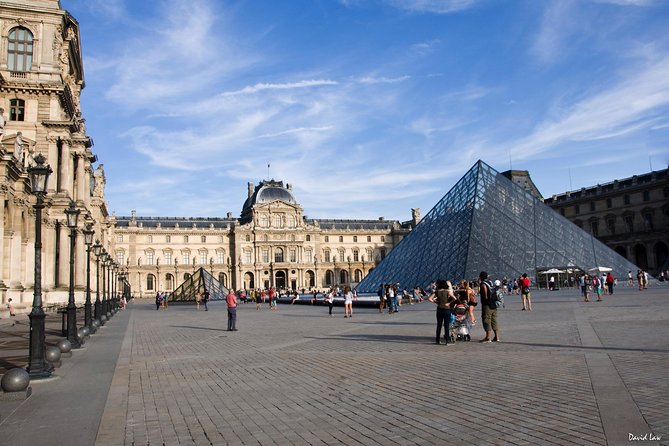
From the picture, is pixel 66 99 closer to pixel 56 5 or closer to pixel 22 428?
pixel 56 5

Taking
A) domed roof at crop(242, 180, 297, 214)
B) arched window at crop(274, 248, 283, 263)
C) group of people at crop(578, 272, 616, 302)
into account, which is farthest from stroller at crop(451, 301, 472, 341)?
domed roof at crop(242, 180, 297, 214)

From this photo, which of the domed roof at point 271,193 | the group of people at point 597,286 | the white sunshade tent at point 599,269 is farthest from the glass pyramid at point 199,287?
the domed roof at point 271,193

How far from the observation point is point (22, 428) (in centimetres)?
505

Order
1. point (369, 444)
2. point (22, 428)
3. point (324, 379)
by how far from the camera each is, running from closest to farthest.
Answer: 1. point (369, 444)
2. point (22, 428)
3. point (324, 379)

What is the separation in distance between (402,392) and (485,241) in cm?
2643

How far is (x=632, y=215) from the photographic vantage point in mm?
64375

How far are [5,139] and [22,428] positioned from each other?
2416 cm

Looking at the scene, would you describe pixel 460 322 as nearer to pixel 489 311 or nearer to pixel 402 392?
pixel 489 311

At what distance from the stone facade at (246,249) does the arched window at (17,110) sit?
55435mm

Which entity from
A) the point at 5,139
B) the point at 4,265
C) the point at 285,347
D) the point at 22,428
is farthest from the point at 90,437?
the point at 5,139

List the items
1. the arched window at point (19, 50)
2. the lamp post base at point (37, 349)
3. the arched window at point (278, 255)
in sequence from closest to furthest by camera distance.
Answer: the lamp post base at point (37, 349), the arched window at point (19, 50), the arched window at point (278, 255)

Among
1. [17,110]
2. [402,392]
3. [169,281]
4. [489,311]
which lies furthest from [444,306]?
[169,281]

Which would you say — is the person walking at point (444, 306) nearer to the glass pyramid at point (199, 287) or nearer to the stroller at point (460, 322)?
the stroller at point (460, 322)

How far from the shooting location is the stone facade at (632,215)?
6103 cm
